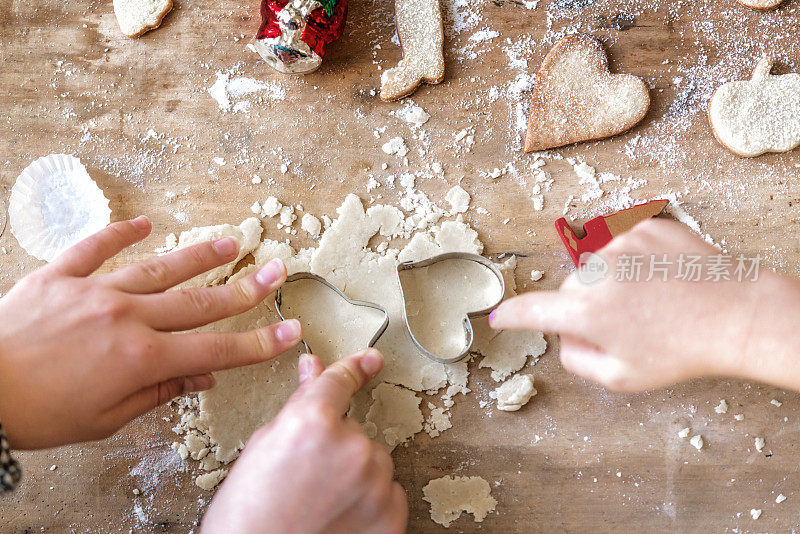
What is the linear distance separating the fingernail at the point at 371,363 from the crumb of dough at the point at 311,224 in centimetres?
29

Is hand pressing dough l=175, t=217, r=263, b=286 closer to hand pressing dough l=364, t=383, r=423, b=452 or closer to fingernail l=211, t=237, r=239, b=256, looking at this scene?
fingernail l=211, t=237, r=239, b=256

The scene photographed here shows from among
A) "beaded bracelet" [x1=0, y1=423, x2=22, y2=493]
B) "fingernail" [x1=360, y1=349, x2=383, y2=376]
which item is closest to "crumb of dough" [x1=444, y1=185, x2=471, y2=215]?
"fingernail" [x1=360, y1=349, x2=383, y2=376]

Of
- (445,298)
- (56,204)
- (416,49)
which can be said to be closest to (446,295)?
(445,298)

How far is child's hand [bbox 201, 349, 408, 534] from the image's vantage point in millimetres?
919

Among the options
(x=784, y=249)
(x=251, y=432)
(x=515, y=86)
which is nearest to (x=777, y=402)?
(x=784, y=249)

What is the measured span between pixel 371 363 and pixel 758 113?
3.11ft

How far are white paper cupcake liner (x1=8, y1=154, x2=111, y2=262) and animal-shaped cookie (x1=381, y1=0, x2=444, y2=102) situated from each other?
2.19 feet

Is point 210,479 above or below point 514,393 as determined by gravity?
below

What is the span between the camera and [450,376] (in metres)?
1.19

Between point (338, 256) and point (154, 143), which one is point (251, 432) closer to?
point (338, 256)

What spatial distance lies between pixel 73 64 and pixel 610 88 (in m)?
1.17

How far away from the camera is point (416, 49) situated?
4.04ft

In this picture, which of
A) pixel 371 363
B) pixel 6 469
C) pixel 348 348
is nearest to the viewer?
pixel 6 469

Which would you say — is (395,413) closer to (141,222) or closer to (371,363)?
(371,363)
